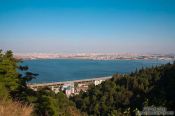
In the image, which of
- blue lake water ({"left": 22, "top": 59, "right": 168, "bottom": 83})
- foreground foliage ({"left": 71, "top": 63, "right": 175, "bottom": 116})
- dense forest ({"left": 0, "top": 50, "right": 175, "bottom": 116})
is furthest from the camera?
blue lake water ({"left": 22, "top": 59, "right": 168, "bottom": 83})

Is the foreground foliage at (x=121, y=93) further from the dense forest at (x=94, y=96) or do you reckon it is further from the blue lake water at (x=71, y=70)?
the blue lake water at (x=71, y=70)

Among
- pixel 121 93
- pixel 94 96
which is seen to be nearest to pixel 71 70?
pixel 94 96

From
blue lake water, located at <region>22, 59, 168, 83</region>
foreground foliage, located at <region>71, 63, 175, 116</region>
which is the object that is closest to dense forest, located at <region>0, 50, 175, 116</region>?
foreground foliage, located at <region>71, 63, 175, 116</region>

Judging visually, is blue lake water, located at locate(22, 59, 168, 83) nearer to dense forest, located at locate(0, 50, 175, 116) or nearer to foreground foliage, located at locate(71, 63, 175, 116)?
foreground foliage, located at locate(71, 63, 175, 116)

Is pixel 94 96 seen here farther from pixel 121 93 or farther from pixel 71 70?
pixel 71 70

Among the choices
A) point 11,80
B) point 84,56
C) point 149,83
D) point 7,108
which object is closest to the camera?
point 7,108

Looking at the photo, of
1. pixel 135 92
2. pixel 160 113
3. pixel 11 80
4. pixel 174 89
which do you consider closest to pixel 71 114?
pixel 160 113

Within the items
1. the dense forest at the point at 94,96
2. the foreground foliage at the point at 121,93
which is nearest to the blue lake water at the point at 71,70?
the foreground foliage at the point at 121,93

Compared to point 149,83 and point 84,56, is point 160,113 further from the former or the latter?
point 84,56
